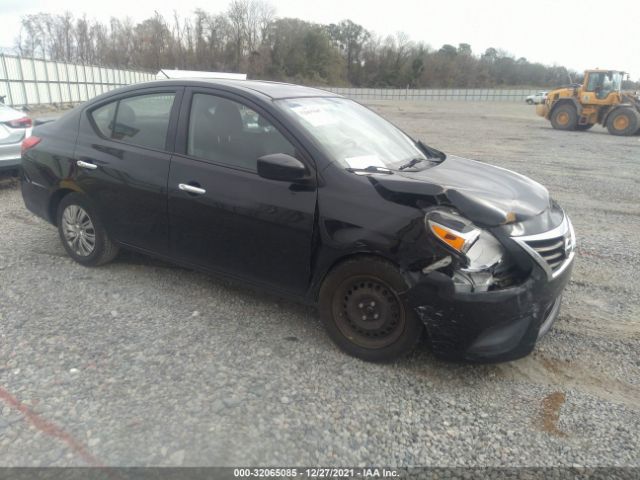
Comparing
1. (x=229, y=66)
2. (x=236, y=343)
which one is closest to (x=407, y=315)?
(x=236, y=343)

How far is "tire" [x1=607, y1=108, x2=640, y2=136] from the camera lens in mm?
18875

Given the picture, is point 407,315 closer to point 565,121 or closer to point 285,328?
point 285,328

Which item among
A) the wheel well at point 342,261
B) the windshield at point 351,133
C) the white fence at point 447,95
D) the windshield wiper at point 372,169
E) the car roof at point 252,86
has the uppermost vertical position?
the car roof at point 252,86

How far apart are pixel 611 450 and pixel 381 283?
4.69 ft

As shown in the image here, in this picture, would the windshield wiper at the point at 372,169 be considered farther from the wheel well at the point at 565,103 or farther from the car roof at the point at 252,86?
→ the wheel well at the point at 565,103

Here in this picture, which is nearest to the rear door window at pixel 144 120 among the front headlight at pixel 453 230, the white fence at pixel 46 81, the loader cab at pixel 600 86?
the front headlight at pixel 453 230

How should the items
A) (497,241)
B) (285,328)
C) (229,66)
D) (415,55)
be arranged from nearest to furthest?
1. (497,241)
2. (285,328)
3. (229,66)
4. (415,55)

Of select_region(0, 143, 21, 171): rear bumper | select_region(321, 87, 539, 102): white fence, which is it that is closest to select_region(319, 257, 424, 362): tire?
select_region(0, 143, 21, 171): rear bumper

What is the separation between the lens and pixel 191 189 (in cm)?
348

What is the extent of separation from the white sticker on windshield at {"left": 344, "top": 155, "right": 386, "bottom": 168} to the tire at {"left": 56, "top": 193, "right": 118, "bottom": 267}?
2.30m

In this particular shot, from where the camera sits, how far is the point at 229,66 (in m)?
88.2

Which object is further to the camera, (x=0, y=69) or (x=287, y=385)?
(x=0, y=69)

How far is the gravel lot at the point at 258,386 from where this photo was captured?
237 centimetres

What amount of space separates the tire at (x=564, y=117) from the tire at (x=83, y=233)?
70.5 ft
